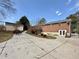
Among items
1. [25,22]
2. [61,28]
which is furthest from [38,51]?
[25,22]

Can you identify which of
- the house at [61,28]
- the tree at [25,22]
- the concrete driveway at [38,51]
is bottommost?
the concrete driveway at [38,51]

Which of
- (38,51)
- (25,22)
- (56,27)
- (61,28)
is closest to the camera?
(38,51)

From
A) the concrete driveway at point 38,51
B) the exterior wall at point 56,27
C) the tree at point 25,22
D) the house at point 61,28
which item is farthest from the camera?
the tree at point 25,22

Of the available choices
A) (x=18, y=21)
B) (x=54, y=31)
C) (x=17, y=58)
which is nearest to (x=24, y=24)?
(x=18, y=21)

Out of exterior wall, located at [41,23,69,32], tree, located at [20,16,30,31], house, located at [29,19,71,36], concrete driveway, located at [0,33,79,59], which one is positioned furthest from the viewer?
tree, located at [20,16,30,31]

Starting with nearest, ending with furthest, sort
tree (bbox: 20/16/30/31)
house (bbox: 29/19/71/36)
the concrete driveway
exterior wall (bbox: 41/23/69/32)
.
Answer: the concrete driveway, house (bbox: 29/19/71/36), exterior wall (bbox: 41/23/69/32), tree (bbox: 20/16/30/31)

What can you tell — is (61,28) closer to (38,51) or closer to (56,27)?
(56,27)

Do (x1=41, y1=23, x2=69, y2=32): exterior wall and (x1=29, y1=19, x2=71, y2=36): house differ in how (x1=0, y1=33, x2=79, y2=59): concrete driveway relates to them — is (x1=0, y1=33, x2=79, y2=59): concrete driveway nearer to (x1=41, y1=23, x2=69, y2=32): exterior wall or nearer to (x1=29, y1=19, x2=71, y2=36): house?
(x1=29, y1=19, x2=71, y2=36): house

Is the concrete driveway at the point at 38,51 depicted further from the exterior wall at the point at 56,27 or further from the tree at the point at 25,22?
the tree at the point at 25,22

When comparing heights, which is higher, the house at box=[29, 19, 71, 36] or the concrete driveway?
the house at box=[29, 19, 71, 36]

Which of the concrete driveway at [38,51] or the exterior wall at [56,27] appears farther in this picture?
the exterior wall at [56,27]

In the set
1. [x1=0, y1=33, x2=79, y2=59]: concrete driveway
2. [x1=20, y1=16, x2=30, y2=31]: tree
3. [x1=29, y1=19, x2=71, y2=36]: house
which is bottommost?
[x1=0, y1=33, x2=79, y2=59]: concrete driveway

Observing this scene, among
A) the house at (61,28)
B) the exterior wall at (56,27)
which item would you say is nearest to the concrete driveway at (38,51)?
the house at (61,28)

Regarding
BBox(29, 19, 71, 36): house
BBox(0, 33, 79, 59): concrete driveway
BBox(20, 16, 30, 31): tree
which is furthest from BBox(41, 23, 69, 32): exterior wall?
BBox(20, 16, 30, 31): tree
